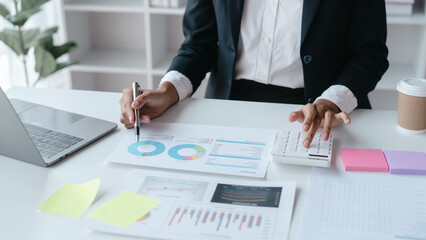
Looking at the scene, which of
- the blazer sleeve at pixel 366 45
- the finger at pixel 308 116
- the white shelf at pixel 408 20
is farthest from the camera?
the white shelf at pixel 408 20

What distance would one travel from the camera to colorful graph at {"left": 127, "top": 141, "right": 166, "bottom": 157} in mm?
1102

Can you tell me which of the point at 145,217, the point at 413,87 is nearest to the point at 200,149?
the point at 145,217

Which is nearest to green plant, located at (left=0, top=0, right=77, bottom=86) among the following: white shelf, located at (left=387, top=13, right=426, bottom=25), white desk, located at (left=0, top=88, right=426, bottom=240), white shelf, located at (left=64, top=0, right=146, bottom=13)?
white shelf, located at (left=64, top=0, right=146, bottom=13)

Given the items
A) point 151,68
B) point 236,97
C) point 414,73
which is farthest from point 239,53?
point 414,73

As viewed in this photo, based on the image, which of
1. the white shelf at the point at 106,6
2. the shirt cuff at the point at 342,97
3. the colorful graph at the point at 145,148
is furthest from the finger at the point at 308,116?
the white shelf at the point at 106,6

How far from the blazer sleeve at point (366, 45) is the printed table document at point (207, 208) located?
0.56 metres

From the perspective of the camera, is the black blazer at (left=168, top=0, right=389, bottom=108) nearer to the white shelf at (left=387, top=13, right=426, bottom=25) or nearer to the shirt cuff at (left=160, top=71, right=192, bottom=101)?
the shirt cuff at (left=160, top=71, right=192, bottom=101)

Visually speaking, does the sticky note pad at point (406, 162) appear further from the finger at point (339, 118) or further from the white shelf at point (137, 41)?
the white shelf at point (137, 41)

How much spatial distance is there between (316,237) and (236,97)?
36.2 inches

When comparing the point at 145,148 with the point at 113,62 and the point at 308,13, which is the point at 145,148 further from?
the point at 113,62

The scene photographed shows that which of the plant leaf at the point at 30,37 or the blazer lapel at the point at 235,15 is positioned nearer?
the blazer lapel at the point at 235,15

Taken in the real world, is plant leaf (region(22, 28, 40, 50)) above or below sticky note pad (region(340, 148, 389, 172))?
below

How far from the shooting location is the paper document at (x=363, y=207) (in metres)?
0.82

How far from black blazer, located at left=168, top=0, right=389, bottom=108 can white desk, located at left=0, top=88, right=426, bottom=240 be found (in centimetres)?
17
